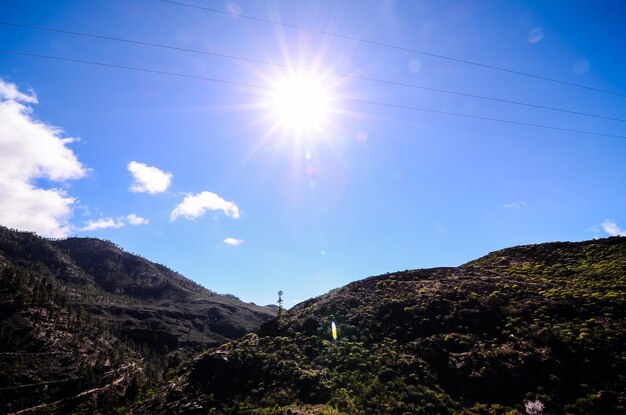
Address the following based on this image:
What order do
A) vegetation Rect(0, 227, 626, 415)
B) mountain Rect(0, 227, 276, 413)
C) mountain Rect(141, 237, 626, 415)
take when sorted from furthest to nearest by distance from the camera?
mountain Rect(0, 227, 276, 413) → vegetation Rect(0, 227, 626, 415) → mountain Rect(141, 237, 626, 415)

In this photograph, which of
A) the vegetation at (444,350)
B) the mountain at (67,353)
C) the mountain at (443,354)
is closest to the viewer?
the mountain at (443,354)

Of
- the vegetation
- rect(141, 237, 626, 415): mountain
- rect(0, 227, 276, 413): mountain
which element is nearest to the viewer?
rect(141, 237, 626, 415): mountain

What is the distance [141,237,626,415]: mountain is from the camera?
95.7ft

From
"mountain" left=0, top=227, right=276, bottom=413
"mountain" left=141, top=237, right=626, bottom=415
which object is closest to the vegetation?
"mountain" left=141, top=237, right=626, bottom=415

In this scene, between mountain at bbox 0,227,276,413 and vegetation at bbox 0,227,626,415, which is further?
mountain at bbox 0,227,276,413

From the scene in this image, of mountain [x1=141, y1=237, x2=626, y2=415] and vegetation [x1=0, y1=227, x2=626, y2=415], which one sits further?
vegetation [x1=0, y1=227, x2=626, y2=415]

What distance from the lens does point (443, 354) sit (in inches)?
1419

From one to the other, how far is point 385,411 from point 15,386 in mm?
119432

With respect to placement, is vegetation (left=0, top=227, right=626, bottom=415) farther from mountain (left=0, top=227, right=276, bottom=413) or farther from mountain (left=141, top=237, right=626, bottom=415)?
mountain (left=0, top=227, right=276, bottom=413)

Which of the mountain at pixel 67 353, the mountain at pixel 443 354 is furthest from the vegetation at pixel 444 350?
the mountain at pixel 67 353

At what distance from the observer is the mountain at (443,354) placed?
95.7 ft

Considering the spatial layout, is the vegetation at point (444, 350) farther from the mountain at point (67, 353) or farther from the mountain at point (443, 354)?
the mountain at point (67, 353)

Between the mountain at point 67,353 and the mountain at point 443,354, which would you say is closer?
the mountain at point 443,354

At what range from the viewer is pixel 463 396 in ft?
100
